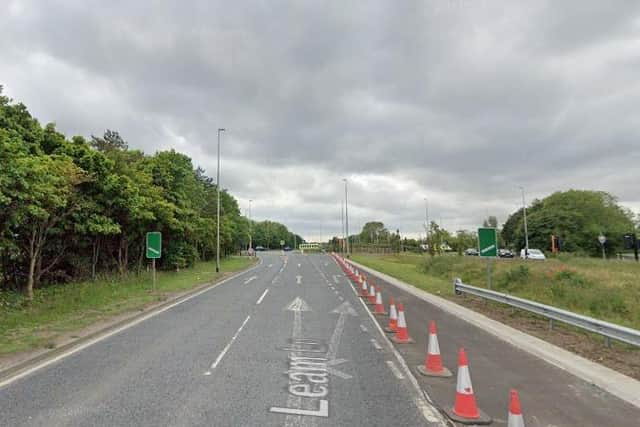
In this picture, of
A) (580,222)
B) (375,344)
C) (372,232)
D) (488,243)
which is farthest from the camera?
(372,232)

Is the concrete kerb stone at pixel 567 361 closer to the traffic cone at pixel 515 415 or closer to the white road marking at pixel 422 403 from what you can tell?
the traffic cone at pixel 515 415

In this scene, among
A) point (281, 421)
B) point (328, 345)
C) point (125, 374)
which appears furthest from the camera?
point (328, 345)

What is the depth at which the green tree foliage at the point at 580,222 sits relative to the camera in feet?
241

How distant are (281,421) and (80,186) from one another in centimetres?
1619

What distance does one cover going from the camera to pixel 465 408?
17.0 ft

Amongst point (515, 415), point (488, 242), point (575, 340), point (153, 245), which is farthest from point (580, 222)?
point (515, 415)

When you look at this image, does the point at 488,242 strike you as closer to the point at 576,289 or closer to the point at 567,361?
the point at 576,289

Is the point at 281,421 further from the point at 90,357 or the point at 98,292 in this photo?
the point at 98,292

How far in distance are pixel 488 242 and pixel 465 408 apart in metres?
11.7

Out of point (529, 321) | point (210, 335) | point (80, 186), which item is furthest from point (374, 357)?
point (80, 186)

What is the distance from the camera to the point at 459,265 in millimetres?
32250

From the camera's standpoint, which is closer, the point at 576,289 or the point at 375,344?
the point at 375,344

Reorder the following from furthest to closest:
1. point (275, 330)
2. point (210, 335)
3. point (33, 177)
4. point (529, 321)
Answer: point (529, 321) → point (33, 177) → point (275, 330) → point (210, 335)

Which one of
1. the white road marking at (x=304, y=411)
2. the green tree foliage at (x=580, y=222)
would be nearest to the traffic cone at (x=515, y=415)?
the white road marking at (x=304, y=411)
